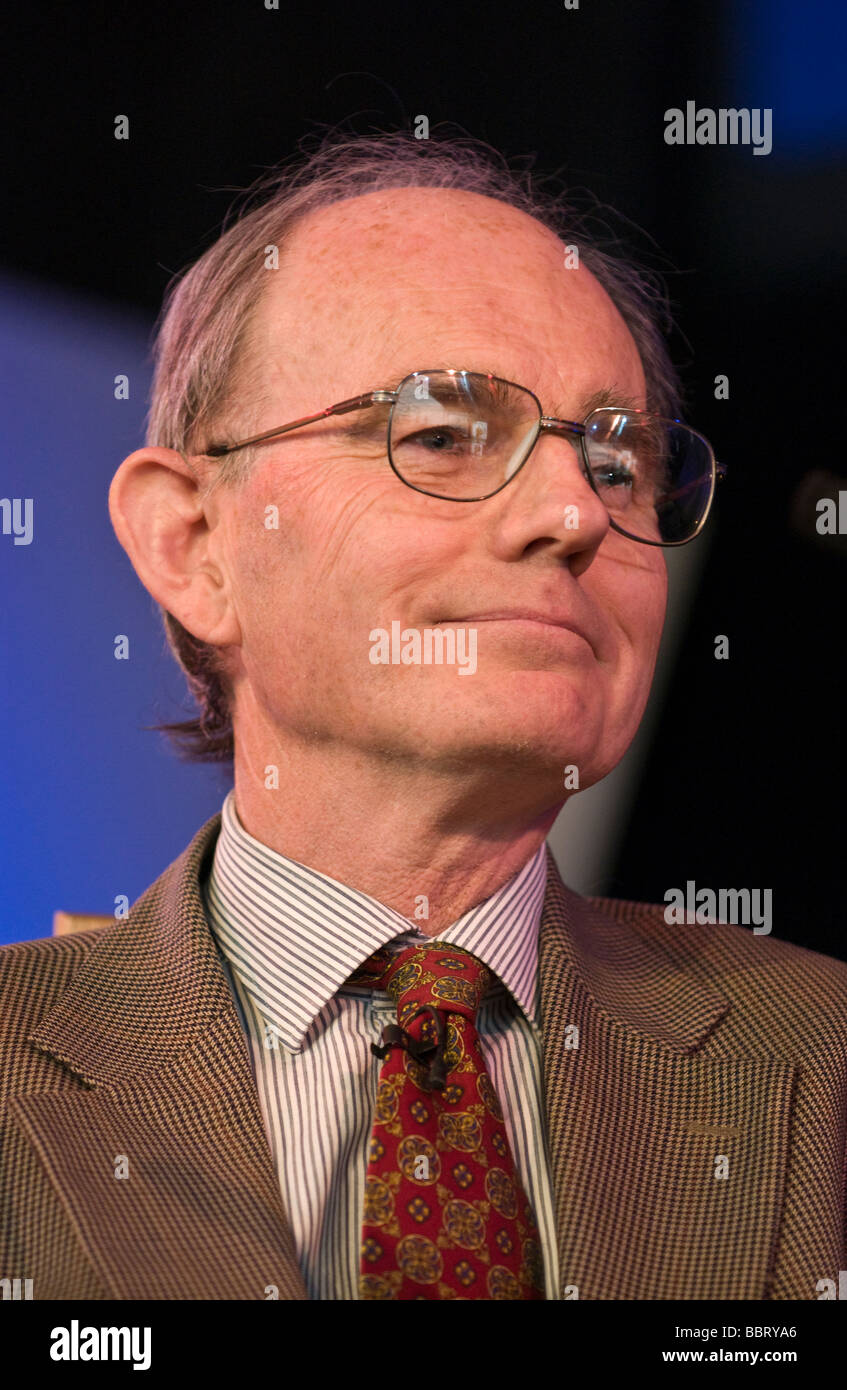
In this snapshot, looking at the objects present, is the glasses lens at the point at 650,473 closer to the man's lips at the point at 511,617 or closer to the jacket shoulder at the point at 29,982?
the man's lips at the point at 511,617

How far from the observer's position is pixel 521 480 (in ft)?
6.00

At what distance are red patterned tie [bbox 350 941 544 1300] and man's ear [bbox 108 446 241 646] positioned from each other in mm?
594

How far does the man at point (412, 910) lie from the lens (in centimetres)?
162

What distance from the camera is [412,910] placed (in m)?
1.89

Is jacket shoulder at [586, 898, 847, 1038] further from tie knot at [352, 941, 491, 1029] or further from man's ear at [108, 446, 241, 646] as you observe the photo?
man's ear at [108, 446, 241, 646]

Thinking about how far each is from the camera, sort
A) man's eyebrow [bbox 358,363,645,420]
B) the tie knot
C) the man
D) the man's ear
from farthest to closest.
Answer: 1. the man's ear
2. man's eyebrow [bbox 358,363,645,420]
3. the tie knot
4. the man

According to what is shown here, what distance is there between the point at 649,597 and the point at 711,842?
0.88 meters

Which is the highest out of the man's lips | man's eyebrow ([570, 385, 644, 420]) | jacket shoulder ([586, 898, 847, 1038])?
man's eyebrow ([570, 385, 644, 420])

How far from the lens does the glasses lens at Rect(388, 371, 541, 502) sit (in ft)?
5.95

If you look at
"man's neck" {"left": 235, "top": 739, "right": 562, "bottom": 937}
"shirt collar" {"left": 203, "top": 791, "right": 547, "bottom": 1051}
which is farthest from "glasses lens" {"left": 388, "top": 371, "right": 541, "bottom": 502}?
"shirt collar" {"left": 203, "top": 791, "right": 547, "bottom": 1051}

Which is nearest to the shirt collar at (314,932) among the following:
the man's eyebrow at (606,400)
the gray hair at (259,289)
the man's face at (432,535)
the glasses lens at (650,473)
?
the man's face at (432,535)

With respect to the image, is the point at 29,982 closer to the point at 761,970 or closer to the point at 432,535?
the point at 432,535

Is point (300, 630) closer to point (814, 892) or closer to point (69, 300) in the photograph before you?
point (69, 300)
